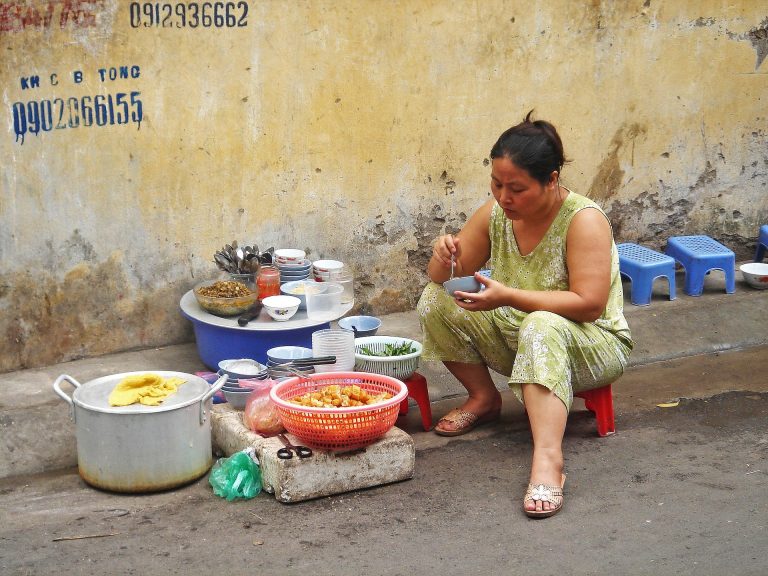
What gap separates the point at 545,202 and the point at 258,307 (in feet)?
5.21

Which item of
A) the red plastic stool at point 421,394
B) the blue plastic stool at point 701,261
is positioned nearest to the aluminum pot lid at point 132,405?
the red plastic stool at point 421,394

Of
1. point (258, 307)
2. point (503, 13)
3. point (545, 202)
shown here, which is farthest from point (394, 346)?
point (503, 13)

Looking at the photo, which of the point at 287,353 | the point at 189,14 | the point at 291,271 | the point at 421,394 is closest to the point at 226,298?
the point at 287,353

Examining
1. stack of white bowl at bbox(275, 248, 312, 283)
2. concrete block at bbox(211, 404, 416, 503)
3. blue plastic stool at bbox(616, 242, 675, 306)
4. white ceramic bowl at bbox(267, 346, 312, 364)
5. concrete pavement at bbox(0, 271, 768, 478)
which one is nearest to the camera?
concrete block at bbox(211, 404, 416, 503)

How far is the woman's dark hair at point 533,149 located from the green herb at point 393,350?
108 cm

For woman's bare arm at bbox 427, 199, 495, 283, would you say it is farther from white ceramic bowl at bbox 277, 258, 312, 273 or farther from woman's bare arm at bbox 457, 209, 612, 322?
white ceramic bowl at bbox 277, 258, 312, 273

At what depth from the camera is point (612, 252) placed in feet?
14.8

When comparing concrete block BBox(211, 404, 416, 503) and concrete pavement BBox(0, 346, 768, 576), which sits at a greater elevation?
concrete block BBox(211, 404, 416, 503)

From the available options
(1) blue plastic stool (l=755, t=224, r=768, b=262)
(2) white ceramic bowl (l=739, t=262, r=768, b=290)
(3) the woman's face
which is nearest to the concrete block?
(3) the woman's face

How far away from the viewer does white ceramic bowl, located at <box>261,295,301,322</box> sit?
5.06m

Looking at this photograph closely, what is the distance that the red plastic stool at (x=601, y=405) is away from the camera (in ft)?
15.5

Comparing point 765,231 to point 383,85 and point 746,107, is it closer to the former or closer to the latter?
point 746,107

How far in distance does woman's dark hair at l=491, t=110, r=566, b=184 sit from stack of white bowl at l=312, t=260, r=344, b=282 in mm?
1569

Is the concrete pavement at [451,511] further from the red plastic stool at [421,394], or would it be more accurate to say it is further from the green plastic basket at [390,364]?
the green plastic basket at [390,364]
